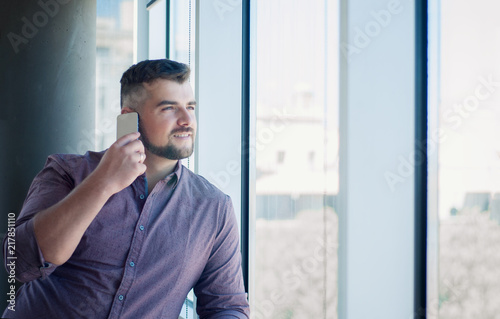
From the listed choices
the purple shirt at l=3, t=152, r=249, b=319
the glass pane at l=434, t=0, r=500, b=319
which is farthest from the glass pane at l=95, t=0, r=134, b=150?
the glass pane at l=434, t=0, r=500, b=319

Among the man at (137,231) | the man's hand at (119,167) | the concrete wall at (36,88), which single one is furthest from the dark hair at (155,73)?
the concrete wall at (36,88)

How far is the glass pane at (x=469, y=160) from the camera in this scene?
5.40ft

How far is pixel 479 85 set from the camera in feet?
5.58

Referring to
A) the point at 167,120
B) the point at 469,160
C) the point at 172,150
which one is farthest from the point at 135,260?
the point at 469,160

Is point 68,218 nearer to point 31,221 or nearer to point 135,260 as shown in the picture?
point 31,221

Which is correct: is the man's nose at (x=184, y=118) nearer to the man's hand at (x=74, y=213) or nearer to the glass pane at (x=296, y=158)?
the man's hand at (x=74, y=213)

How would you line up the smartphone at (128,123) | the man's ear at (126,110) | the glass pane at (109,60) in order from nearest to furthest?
the smartphone at (128,123) → the man's ear at (126,110) → the glass pane at (109,60)

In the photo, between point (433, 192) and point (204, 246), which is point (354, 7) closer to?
point (433, 192)

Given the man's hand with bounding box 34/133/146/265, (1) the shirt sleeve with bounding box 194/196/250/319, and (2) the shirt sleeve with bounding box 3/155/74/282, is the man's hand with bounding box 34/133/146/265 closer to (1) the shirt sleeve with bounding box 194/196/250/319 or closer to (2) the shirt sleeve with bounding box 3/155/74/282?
(2) the shirt sleeve with bounding box 3/155/74/282

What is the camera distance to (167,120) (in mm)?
1810

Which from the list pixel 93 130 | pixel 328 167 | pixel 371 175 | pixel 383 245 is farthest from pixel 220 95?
pixel 383 245

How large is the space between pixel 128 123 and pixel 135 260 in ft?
1.64

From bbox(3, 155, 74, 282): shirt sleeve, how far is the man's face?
13.8 inches

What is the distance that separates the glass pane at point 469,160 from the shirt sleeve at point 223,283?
0.80m
